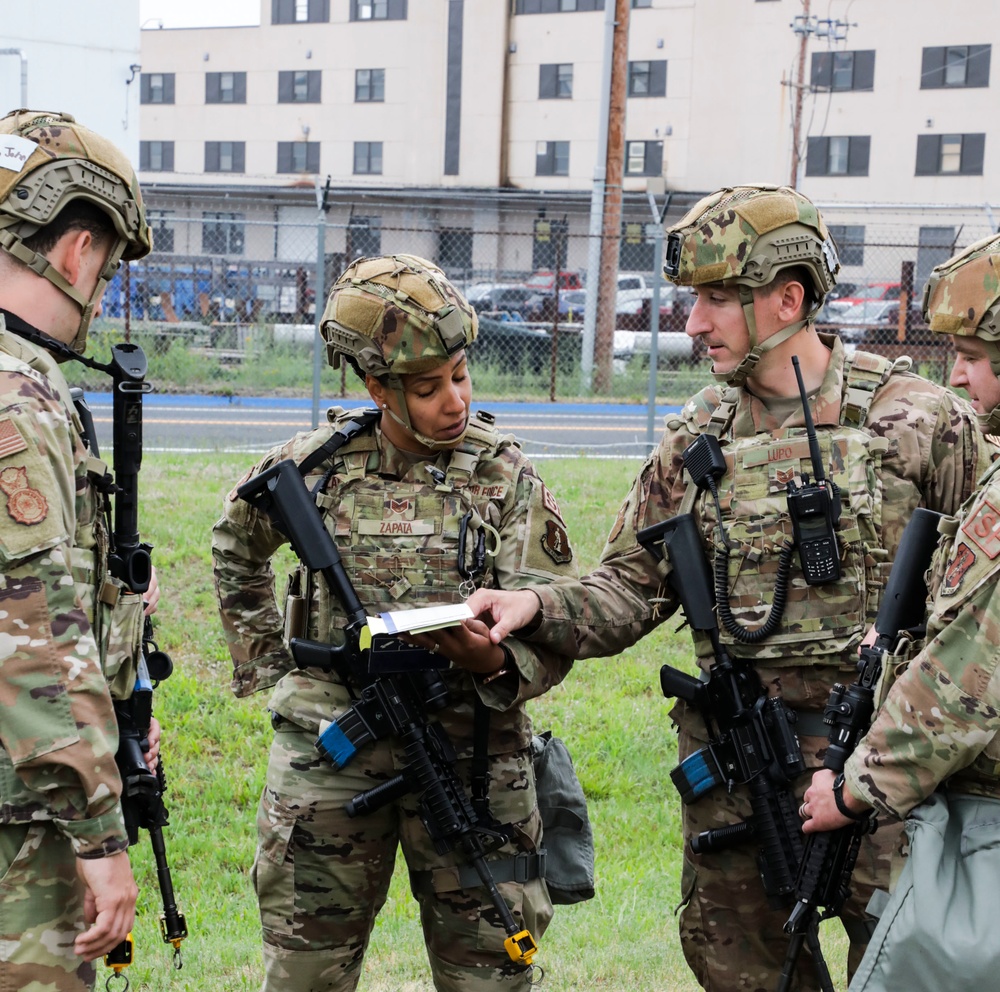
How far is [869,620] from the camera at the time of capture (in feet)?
10.4

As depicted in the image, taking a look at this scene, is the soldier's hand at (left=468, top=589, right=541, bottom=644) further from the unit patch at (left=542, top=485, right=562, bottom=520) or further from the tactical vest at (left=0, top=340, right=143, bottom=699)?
the tactical vest at (left=0, top=340, right=143, bottom=699)

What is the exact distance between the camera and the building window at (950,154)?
1405 inches

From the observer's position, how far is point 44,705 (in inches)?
94.8

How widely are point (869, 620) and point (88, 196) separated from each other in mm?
2095

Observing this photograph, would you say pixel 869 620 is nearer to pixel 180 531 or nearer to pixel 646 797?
pixel 646 797

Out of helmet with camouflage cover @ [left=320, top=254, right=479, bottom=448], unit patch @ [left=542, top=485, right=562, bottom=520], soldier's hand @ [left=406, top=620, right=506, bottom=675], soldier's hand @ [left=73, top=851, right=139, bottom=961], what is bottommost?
soldier's hand @ [left=73, top=851, right=139, bottom=961]

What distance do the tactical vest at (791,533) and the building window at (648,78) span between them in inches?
1463

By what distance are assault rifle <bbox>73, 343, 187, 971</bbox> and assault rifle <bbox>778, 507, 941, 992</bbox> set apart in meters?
1.51

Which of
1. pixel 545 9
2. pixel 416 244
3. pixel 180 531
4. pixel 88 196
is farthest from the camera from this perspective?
pixel 545 9

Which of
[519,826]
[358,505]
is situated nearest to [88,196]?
[358,505]

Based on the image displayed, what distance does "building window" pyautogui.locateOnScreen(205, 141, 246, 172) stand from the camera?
145ft

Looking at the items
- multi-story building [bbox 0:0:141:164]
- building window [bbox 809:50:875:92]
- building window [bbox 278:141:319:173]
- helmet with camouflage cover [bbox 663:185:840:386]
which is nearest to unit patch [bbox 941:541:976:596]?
helmet with camouflage cover [bbox 663:185:840:386]

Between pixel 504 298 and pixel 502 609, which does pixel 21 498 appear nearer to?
pixel 502 609

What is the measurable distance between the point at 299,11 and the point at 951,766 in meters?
44.1
